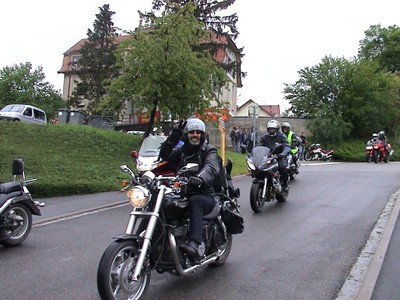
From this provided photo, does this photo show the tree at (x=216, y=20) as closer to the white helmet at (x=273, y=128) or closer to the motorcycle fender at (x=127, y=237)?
the white helmet at (x=273, y=128)

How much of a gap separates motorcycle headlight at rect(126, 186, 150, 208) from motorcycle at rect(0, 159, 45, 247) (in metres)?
3.18

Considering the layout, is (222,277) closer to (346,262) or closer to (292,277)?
(292,277)

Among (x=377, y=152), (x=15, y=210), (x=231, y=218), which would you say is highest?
(x=377, y=152)

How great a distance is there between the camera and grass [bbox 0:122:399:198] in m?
14.0

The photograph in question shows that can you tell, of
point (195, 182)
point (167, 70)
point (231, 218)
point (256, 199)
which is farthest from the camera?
point (167, 70)

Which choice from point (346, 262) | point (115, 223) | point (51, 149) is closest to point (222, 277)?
point (346, 262)

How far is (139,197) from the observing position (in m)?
4.43

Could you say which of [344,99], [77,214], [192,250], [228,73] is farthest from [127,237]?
[344,99]

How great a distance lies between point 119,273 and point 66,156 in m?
13.7

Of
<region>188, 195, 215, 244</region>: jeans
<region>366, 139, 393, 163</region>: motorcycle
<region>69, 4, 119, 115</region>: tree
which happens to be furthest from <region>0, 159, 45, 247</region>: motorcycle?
<region>69, 4, 119, 115</region>: tree

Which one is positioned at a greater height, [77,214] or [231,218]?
[231,218]

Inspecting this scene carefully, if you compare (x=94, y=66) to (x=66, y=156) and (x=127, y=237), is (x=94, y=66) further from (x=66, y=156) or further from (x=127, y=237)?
(x=127, y=237)

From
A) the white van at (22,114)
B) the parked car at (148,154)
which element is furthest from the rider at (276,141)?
the white van at (22,114)

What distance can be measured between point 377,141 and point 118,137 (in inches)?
598
